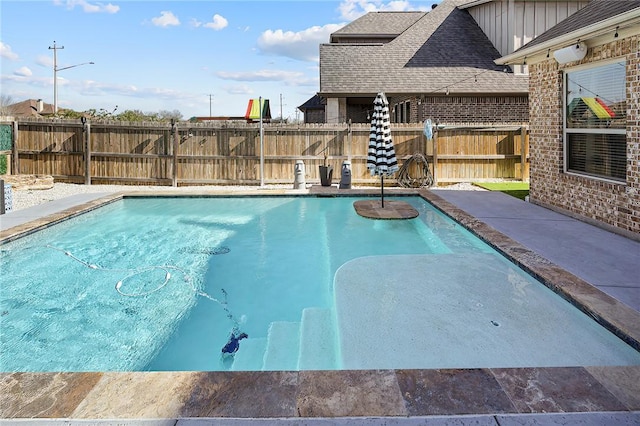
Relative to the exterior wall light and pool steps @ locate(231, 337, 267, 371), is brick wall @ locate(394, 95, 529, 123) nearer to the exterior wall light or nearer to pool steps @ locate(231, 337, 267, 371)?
the exterior wall light

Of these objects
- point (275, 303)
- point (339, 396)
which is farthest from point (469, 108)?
point (339, 396)

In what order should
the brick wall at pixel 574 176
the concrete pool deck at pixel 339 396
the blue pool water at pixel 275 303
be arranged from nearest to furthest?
the concrete pool deck at pixel 339 396, the blue pool water at pixel 275 303, the brick wall at pixel 574 176

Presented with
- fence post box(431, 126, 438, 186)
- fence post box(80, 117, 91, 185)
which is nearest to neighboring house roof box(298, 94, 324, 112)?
fence post box(431, 126, 438, 186)

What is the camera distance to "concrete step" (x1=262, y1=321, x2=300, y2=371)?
357 centimetres

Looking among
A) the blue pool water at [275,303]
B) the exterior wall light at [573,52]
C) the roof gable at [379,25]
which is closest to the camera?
the blue pool water at [275,303]

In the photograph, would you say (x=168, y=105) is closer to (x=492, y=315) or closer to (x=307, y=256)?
(x=307, y=256)

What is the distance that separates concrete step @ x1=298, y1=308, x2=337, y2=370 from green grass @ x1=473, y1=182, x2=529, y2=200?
7.35 metres

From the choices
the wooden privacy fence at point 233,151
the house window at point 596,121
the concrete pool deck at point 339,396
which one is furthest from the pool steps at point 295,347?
the wooden privacy fence at point 233,151

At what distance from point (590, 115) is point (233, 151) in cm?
949

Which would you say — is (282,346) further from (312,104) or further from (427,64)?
(312,104)

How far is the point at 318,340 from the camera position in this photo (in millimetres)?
3848

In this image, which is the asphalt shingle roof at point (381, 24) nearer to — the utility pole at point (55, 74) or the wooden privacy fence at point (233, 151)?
the wooden privacy fence at point (233, 151)

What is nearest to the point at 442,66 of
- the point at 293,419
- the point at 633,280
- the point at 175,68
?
the point at 175,68

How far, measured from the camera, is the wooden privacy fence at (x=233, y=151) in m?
14.0
